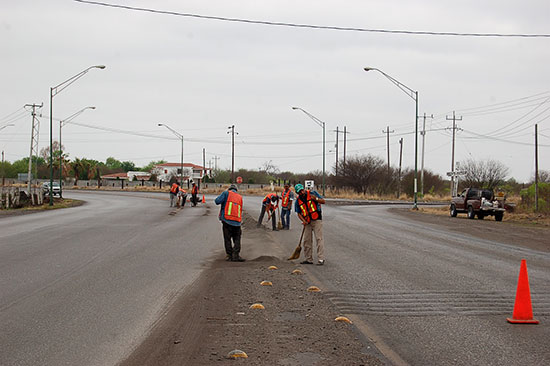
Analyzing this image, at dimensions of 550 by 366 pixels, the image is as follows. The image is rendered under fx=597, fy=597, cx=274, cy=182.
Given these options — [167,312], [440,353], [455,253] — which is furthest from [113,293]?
[455,253]

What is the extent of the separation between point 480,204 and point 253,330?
28.6 m

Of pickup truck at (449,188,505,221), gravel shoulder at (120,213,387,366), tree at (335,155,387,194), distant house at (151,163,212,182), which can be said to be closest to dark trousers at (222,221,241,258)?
gravel shoulder at (120,213,387,366)

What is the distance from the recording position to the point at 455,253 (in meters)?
15.5

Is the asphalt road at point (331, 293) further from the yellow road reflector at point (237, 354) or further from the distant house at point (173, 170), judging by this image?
the distant house at point (173, 170)

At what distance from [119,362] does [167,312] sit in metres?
2.23

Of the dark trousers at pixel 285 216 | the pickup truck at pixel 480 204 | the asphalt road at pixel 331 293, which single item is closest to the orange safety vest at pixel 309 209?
the asphalt road at pixel 331 293

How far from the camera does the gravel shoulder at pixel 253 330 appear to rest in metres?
5.70

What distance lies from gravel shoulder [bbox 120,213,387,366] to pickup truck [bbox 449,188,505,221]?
24251mm

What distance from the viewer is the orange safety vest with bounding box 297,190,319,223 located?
42.8 ft

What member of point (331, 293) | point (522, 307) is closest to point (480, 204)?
point (331, 293)

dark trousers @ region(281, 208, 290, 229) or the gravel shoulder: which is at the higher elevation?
dark trousers @ region(281, 208, 290, 229)

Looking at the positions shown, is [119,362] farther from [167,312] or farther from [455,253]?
[455,253]

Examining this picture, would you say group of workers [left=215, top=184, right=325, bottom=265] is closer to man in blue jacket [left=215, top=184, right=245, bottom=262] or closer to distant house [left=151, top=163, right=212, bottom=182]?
man in blue jacket [left=215, top=184, right=245, bottom=262]

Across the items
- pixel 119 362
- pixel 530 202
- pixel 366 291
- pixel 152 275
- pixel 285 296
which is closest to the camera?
pixel 119 362
